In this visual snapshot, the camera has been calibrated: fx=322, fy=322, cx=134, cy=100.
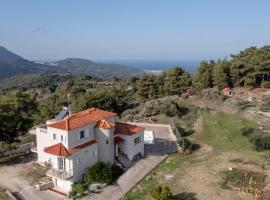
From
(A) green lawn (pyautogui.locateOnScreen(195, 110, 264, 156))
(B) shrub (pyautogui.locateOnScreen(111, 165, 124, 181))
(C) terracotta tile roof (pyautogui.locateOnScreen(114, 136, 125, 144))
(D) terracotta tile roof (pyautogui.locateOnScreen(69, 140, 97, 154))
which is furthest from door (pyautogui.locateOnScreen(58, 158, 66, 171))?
(A) green lawn (pyautogui.locateOnScreen(195, 110, 264, 156))

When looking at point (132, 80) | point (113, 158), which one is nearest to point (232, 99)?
point (113, 158)

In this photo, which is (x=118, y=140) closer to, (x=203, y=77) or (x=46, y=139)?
(x=46, y=139)

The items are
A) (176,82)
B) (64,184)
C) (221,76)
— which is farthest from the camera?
(176,82)

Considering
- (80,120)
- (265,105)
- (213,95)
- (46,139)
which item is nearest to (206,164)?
(80,120)

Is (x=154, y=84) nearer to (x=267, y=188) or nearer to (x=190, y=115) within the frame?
(x=190, y=115)

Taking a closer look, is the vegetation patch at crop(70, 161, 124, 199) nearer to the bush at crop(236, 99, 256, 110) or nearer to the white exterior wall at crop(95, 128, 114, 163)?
the white exterior wall at crop(95, 128, 114, 163)

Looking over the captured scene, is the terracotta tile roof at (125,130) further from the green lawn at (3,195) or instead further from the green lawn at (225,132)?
the green lawn at (3,195)

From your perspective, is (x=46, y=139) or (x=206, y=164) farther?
(x=46, y=139)
